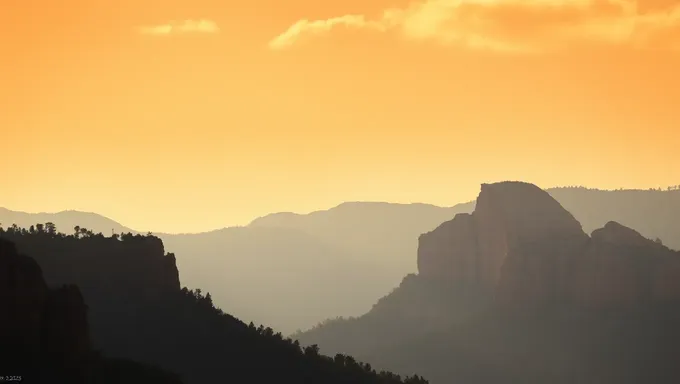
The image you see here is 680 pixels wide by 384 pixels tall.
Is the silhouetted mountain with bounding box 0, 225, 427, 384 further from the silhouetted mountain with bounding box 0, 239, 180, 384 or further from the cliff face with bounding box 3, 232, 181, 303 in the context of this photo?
the silhouetted mountain with bounding box 0, 239, 180, 384

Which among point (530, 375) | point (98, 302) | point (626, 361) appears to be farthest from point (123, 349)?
point (626, 361)

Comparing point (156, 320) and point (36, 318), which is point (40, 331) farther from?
point (156, 320)

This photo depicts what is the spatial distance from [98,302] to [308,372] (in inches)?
924

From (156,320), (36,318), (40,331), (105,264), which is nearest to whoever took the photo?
(36,318)

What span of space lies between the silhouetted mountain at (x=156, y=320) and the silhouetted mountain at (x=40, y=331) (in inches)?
769

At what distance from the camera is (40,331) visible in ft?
209

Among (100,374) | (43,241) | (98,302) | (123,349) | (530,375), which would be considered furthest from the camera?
(530,375)

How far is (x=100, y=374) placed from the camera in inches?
2603

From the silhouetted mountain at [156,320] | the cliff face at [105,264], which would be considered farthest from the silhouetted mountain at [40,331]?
the cliff face at [105,264]

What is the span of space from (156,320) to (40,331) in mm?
34076

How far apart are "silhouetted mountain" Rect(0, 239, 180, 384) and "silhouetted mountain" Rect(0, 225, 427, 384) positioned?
19542 millimetres

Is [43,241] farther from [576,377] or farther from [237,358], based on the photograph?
[576,377]

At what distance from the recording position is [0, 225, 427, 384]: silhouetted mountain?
91938 mm

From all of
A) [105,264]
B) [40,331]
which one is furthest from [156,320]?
[40,331]
